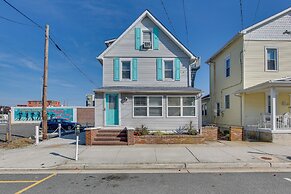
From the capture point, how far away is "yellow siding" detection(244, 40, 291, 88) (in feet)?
49.3

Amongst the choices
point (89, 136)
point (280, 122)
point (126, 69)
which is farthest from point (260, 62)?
point (89, 136)

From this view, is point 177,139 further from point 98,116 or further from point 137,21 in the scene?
point 137,21

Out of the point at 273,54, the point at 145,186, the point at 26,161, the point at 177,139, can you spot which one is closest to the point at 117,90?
the point at 177,139

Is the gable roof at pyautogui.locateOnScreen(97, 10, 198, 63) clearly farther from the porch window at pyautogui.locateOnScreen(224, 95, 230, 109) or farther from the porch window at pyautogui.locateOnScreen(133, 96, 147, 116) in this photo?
the porch window at pyautogui.locateOnScreen(224, 95, 230, 109)

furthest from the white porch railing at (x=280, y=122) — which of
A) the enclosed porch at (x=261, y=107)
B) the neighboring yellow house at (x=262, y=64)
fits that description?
the neighboring yellow house at (x=262, y=64)

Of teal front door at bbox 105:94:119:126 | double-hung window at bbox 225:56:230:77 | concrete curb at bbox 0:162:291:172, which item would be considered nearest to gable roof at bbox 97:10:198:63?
teal front door at bbox 105:94:119:126

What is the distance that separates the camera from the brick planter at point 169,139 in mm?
11945

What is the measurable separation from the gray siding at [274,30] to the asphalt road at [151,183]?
1150 cm

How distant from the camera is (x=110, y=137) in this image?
1234 centimetres

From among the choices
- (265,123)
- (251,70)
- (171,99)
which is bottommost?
(265,123)

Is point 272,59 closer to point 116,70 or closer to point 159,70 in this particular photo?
point 159,70

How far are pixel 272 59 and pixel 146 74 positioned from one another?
930 cm

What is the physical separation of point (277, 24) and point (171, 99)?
31.3 ft

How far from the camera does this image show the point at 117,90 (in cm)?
1403
